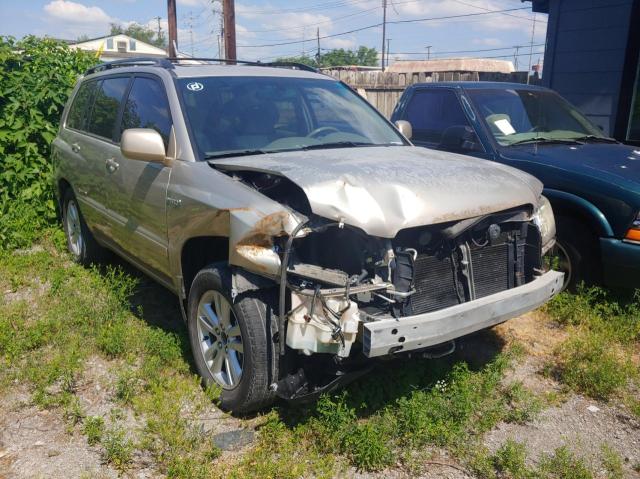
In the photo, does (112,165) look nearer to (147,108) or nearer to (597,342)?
(147,108)

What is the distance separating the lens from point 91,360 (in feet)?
13.9

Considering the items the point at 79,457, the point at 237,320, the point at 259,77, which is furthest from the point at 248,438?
the point at 259,77

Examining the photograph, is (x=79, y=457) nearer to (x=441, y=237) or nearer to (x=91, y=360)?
(x=91, y=360)

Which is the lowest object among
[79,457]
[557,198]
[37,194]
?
[79,457]

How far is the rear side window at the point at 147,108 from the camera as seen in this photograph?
4.16 m

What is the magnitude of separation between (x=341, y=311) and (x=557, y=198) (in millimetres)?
2793

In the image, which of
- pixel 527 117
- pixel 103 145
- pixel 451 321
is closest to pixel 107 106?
pixel 103 145

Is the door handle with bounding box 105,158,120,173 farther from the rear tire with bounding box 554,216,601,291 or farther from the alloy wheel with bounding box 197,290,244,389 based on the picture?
the rear tire with bounding box 554,216,601,291

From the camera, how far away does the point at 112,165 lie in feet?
15.4

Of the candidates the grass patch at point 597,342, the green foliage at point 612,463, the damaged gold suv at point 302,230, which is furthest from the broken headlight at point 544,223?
the green foliage at point 612,463

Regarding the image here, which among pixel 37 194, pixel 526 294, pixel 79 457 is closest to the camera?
pixel 79 457

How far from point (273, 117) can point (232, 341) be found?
66.5 inches

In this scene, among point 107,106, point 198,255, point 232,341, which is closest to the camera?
point 232,341

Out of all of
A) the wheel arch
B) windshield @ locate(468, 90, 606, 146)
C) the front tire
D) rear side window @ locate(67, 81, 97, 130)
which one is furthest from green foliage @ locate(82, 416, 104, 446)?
windshield @ locate(468, 90, 606, 146)
